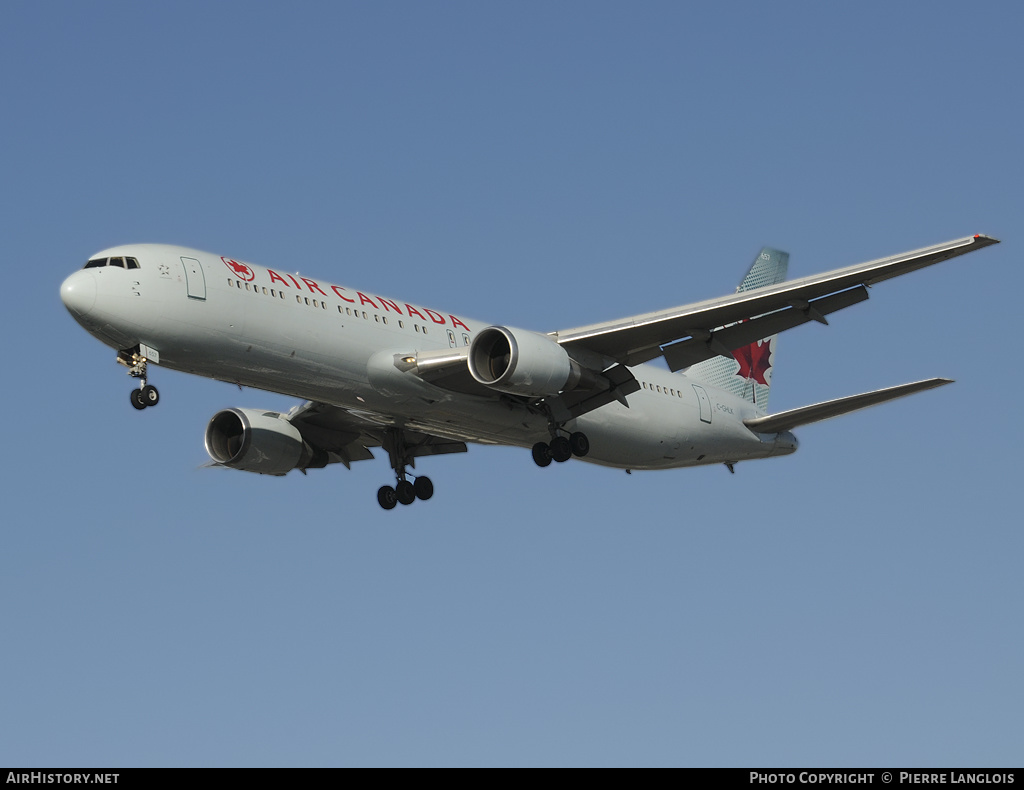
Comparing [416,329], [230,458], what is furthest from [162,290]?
[230,458]

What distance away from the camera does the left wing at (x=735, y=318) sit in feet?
97.6

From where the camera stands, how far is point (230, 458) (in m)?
37.3

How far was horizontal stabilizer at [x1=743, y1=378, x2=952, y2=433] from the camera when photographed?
32750 mm

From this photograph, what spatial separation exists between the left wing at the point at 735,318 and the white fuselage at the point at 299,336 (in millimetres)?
2594

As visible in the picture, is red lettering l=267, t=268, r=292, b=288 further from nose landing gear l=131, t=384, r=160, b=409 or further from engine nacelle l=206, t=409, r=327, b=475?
engine nacelle l=206, t=409, r=327, b=475

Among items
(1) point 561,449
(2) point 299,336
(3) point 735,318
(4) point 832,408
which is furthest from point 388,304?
(4) point 832,408

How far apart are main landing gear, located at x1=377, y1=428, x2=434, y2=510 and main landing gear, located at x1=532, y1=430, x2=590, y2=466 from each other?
427 cm

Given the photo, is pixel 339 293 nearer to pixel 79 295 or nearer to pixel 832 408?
pixel 79 295

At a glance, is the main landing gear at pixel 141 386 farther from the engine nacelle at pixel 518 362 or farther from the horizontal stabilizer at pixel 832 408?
the horizontal stabilizer at pixel 832 408

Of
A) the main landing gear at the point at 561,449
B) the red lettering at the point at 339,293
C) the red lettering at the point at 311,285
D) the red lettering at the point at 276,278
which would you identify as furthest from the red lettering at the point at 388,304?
the main landing gear at the point at 561,449

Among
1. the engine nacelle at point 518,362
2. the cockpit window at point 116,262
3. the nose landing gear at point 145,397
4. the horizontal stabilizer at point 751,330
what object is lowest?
the nose landing gear at point 145,397

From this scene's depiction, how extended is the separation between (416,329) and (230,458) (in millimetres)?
8000

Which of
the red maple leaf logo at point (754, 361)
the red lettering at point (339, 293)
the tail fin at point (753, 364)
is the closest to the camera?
the red lettering at point (339, 293)
